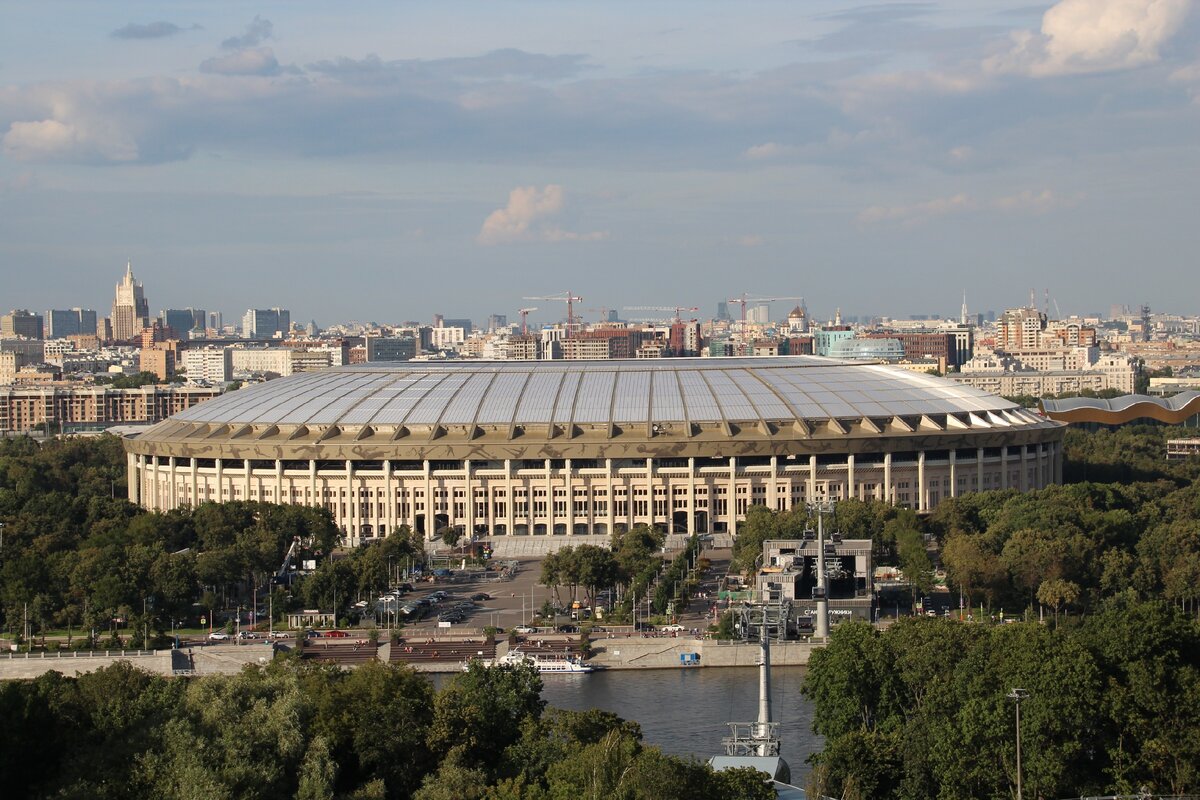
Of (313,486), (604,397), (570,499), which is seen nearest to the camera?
(570,499)

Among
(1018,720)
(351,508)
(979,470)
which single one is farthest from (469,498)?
(1018,720)

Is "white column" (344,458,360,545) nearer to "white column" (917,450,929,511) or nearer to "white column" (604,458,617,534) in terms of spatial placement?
"white column" (604,458,617,534)

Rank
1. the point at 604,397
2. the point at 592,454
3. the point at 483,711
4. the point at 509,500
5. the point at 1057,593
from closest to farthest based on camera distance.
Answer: the point at 483,711 → the point at 1057,593 → the point at 592,454 → the point at 509,500 → the point at 604,397

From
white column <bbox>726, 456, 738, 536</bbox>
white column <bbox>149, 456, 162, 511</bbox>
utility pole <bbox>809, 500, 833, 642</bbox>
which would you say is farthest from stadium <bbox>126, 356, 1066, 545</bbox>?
utility pole <bbox>809, 500, 833, 642</bbox>

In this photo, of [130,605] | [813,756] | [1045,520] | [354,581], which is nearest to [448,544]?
[354,581]

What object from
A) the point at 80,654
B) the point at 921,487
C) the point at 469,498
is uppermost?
the point at 921,487

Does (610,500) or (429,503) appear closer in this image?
(610,500)

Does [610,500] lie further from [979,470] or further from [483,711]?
[483,711]

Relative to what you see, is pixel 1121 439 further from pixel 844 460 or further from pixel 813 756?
pixel 813 756
